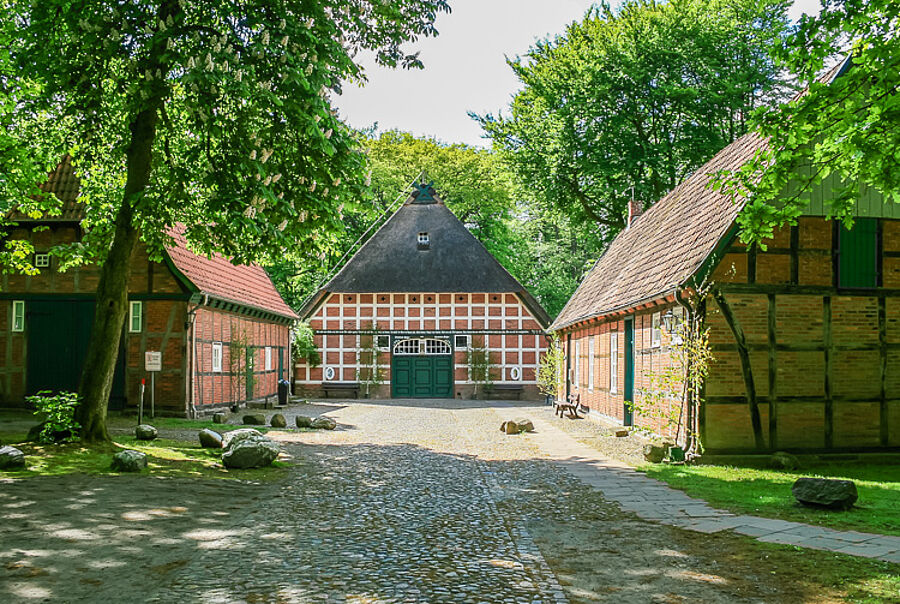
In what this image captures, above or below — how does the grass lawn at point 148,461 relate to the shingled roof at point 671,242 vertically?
below

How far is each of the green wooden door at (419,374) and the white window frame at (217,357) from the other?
12564 millimetres

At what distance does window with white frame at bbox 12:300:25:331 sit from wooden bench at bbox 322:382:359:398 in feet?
50.0

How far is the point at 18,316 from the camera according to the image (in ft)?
68.1

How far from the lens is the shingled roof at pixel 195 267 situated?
19.9m

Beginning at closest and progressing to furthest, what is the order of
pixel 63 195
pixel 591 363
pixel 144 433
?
pixel 144 433
pixel 63 195
pixel 591 363

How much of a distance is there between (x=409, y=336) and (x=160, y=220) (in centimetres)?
2271

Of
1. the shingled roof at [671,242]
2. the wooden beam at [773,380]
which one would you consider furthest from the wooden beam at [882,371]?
the shingled roof at [671,242]

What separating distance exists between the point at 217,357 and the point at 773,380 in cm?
1561

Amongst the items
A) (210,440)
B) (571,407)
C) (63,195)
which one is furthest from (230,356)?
(210,440)

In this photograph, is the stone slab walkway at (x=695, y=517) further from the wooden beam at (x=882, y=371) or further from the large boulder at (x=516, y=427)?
the large boulder at (x=516, y=427)

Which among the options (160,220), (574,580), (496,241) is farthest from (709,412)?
(496,241)

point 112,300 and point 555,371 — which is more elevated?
point 112,300

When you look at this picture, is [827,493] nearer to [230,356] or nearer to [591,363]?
[591,363]

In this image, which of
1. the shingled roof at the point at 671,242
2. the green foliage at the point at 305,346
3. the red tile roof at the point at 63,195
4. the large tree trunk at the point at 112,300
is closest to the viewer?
the large tree trunk at the point at 112,300
